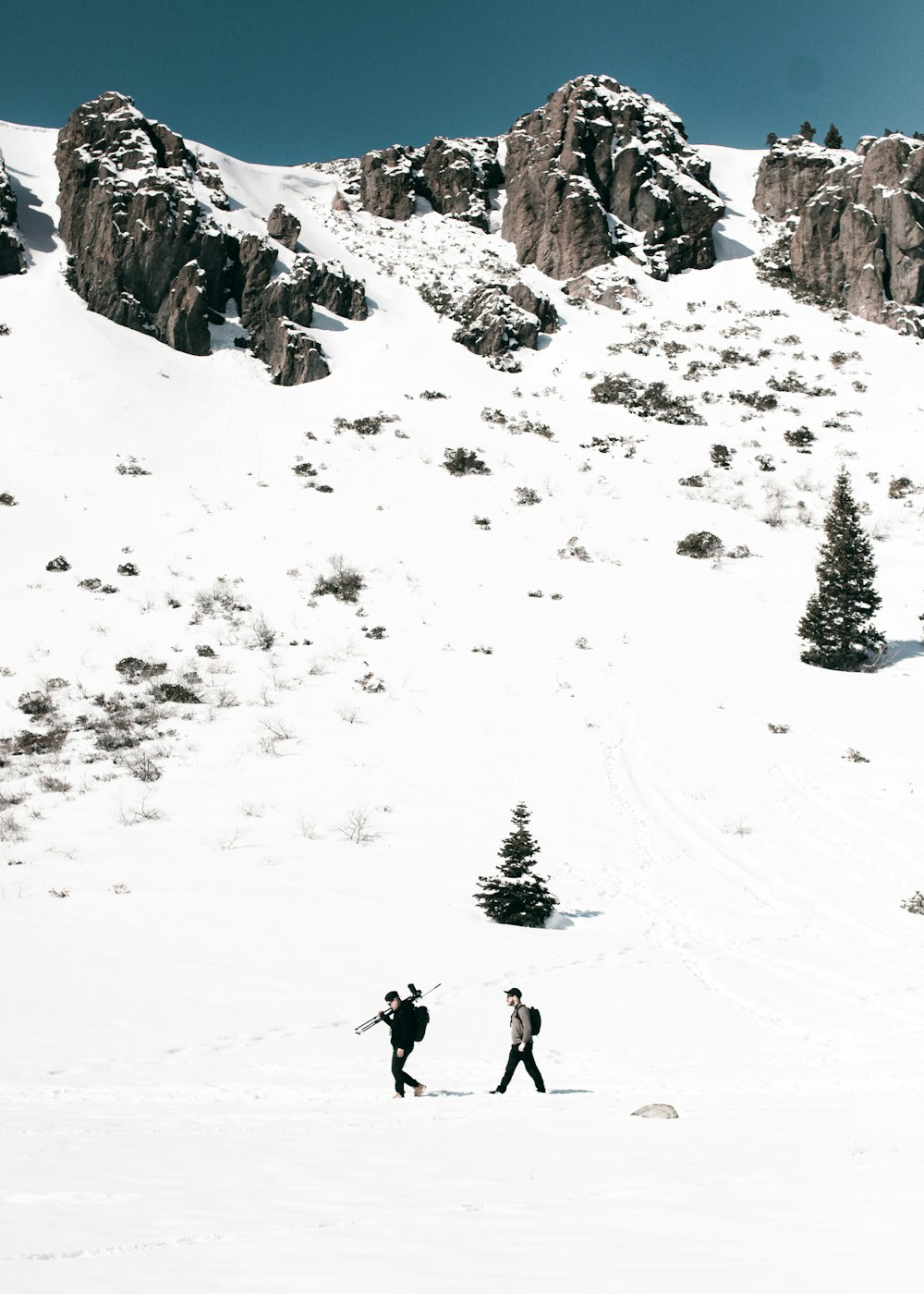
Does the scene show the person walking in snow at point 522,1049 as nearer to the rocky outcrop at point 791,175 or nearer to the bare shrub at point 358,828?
the bare shrub at point 358,828

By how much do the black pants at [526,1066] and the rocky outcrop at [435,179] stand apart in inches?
2985

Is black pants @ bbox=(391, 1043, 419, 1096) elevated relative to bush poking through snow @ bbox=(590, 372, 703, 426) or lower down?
lower down

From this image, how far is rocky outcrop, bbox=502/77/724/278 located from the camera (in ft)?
219

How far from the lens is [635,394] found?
53.8 meters

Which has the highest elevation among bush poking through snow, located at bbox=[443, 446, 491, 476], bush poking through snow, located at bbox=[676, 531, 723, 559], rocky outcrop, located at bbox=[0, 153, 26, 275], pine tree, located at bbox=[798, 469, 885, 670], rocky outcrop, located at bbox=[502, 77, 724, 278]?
rocky outcrop, located at bbox=[502, 77, 724, 278]

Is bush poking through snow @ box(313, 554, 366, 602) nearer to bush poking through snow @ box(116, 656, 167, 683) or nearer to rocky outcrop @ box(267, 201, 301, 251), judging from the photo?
bush poking through snow @ box(116, 656, 167, 683)

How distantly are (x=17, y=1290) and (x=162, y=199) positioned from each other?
6143cm

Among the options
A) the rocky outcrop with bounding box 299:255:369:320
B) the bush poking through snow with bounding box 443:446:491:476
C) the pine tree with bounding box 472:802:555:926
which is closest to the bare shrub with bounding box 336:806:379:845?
the pine tree with bounding box 472:802:555:926

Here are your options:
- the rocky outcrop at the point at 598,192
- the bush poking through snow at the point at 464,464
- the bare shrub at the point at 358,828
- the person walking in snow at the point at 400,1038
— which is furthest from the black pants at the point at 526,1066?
the rocky outcrop at the point at 598,192

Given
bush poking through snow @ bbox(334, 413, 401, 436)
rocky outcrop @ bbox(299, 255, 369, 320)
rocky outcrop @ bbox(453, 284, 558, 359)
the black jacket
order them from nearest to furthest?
the black jacket < bush poking through snow @ bbox(334, 413, 401, 436) < rocky outcrop @ bbox(453, 284, 558, 359) < rocky outcrop @ bbox(299, 255, 369, 320)

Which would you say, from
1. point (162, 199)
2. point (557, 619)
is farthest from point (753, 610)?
point (162, 199)

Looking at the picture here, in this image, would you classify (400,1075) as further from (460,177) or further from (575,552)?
(460,177)

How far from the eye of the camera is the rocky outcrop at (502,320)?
58.2 metres

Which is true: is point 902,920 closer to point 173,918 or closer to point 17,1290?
point 173,918
